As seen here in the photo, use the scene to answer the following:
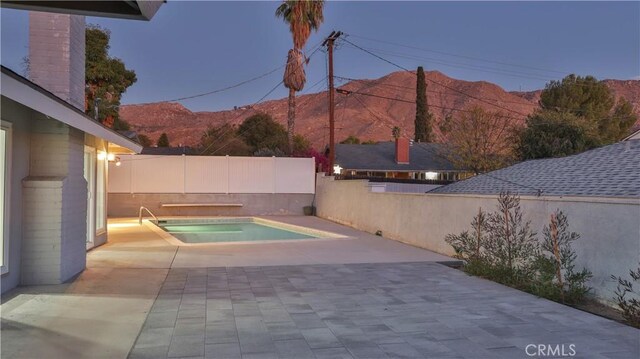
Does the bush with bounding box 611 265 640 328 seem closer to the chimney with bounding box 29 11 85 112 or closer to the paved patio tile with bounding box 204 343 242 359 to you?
the paved patio tile with bounding box 204 343 242 359

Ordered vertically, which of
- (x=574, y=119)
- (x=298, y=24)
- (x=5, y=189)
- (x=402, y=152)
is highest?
(x=298, y=24)

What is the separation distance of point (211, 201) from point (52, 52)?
14.0 metres

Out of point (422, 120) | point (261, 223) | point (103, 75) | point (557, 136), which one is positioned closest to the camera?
point (261, 223)

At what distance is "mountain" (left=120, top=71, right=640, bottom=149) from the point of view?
60.5m

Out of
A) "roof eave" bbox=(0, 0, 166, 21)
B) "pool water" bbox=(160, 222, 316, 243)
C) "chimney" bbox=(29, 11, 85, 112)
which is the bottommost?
"pool water" bbox=(160, 222, 316, 243)

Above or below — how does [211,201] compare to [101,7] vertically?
below

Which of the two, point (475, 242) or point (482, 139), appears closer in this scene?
point (475, 242)

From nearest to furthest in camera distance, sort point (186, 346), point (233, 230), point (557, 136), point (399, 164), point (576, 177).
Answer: point (186, 346) → point (576, 177) → point (233, 230) → point (557, 136) → point (399, 164)

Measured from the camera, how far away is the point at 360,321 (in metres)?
5.29

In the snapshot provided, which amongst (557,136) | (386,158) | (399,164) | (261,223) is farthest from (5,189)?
(386,158)

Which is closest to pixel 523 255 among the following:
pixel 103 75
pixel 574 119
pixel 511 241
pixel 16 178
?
pixel 511 241

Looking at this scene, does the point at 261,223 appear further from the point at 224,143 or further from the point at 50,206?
the point at 224,143

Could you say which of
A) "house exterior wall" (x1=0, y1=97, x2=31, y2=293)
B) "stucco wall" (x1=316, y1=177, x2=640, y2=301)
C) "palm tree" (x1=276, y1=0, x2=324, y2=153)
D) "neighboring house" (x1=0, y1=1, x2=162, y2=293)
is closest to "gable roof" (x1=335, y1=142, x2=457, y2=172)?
"palm tree" (x1=276, y1=0, x2=324, y2=153)

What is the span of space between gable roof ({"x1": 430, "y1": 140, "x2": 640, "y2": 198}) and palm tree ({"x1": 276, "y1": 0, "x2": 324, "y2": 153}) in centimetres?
1541
